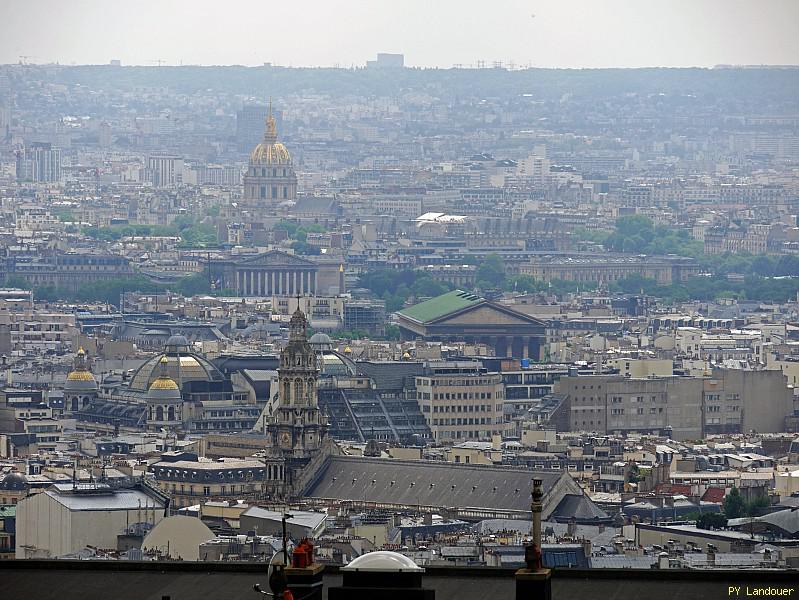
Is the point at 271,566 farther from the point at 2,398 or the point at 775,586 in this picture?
the point at 2,398

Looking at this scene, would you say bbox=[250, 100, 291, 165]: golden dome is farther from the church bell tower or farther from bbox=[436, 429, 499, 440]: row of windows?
the church bell tower

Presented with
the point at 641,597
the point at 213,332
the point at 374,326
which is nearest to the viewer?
the point at 641,597

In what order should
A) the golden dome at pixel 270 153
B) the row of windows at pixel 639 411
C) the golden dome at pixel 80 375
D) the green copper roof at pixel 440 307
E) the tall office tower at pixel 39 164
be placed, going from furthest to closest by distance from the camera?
1. the tall office tower at pixel 39 164
2. the golden dome at pixel 270 153
3. the green copper roof at pixel 440 307
4. the golden dome at pixel 80 375
5. the row of windows at pixel 639 411

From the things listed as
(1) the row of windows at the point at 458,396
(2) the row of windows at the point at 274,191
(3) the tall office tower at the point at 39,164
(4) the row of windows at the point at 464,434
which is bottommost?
(3) the tall office tower at the point at 39,164

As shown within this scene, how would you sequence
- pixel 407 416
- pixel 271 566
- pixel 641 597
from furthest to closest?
pixel 407 416
pixel 641 597
pixel 271 566

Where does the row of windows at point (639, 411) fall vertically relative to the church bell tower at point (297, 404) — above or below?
below

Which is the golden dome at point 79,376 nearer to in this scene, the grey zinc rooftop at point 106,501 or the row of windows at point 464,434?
the row of windows at point 464,434

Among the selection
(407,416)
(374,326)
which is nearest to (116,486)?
(407,416)

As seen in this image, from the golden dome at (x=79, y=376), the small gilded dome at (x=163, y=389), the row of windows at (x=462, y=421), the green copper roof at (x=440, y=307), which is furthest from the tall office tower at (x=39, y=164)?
the row of windows at (x=462, y=421)
